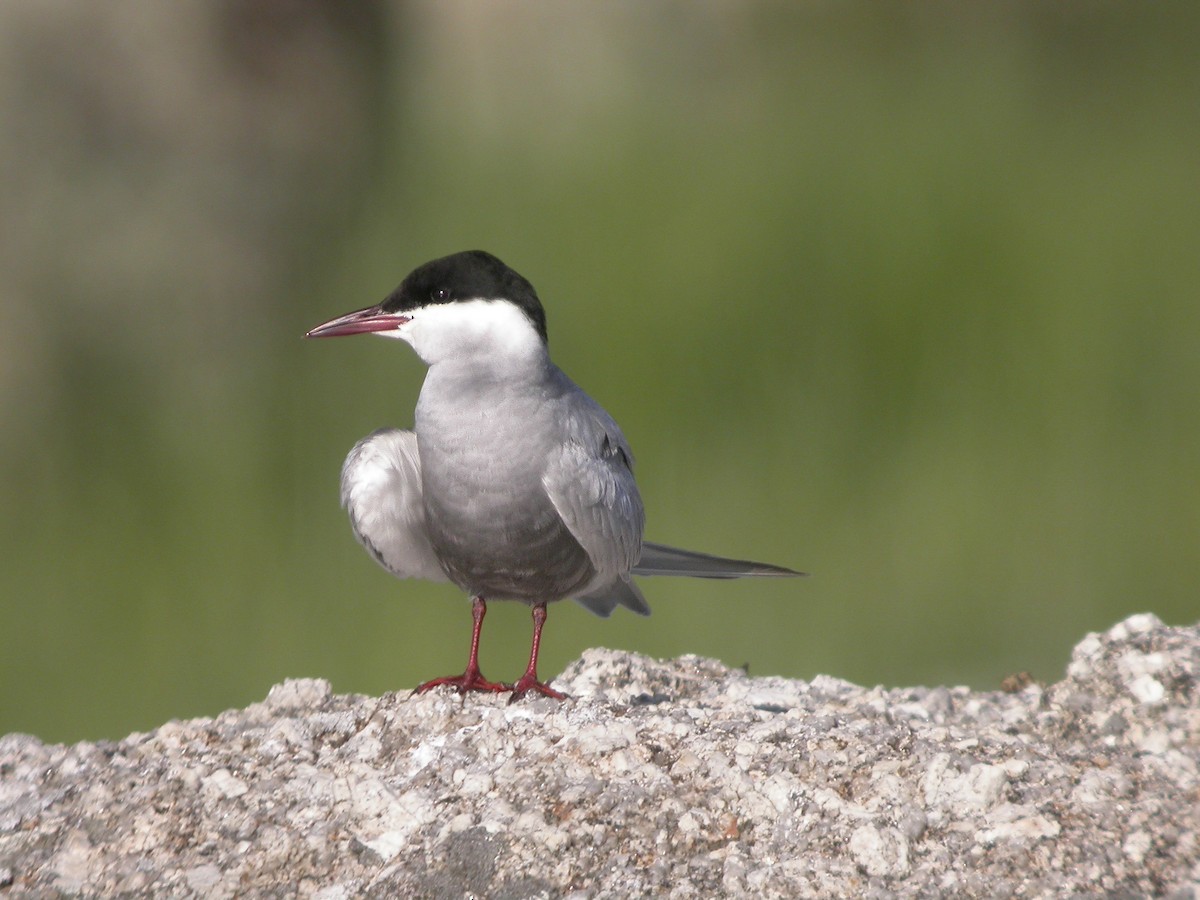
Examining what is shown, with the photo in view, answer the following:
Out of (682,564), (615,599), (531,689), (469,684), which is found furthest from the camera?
(615,599)

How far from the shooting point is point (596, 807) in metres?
2.48

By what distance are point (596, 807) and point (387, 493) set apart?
1.18m

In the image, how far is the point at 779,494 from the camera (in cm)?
539

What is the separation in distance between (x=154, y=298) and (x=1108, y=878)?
17.9 feet

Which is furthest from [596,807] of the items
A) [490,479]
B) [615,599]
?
[615,599]

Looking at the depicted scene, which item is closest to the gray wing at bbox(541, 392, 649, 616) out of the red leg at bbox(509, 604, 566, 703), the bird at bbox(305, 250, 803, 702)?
the bird at bbox(305, 250, 803, 702)

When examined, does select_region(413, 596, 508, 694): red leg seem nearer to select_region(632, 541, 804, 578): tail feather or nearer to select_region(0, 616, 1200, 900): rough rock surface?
select_region(0, 616, 1200, 900): rough rock surface

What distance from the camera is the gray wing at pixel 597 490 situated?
3.20 m

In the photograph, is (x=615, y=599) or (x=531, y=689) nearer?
(x=531, y=689)

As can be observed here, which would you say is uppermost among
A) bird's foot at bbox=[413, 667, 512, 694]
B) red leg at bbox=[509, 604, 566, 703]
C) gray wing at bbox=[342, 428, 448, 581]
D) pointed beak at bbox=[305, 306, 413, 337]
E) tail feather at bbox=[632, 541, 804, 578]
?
pointed beak at bbox=[305, 306, 413, 337]

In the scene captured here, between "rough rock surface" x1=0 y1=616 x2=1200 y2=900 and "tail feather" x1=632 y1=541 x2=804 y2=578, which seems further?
"tail feather" x1=632 y1=541 x2=804 y2=578

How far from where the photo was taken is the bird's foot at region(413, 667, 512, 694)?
125 inches

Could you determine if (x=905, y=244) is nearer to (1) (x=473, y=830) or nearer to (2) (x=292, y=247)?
(2) (x=292, y=247)

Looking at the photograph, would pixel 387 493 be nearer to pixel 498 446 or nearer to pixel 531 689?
pixel 498 446
